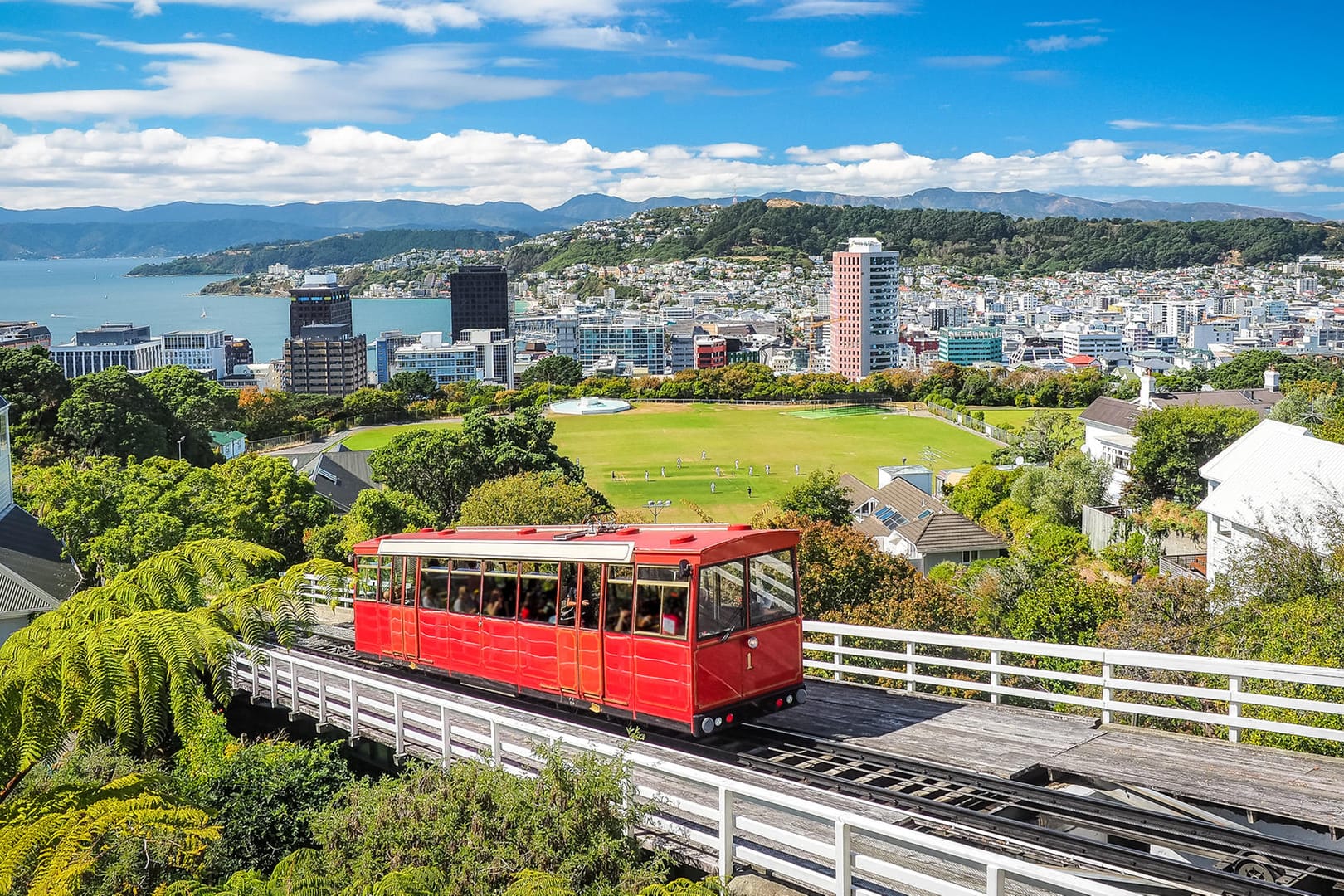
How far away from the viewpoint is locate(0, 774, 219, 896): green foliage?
680 cm

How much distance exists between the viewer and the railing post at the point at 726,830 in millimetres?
7996

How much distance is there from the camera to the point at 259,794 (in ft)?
38.3

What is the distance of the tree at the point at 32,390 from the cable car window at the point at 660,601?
52.3 meters

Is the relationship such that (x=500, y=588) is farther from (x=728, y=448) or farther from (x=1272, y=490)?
(x=728, y=448)

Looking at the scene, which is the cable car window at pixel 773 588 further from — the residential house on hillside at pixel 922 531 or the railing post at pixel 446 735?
the residential house on hillside at pixel 922 531

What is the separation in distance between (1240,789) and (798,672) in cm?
416

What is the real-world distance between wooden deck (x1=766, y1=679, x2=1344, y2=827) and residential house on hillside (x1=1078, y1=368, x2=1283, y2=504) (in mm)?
41682

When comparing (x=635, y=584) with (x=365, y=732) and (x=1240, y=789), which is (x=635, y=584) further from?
(x=1240, y=789)

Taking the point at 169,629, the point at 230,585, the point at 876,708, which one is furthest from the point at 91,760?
the point at 876,708

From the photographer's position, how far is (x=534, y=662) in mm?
12602

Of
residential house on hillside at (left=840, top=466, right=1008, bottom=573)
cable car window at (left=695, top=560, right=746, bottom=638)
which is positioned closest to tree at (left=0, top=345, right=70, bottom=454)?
residential house on hillside at (left=840, top=466, right=1008, bottom=573)

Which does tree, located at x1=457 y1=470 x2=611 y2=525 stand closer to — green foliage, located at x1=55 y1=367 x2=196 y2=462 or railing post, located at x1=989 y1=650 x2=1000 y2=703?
railing post, located at x1=989 y1=650 x2=1000 y2=703

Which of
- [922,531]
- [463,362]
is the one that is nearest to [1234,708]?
[922,531]

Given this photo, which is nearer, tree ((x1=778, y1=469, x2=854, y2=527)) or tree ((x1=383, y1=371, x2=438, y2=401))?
tree ((x1=778, y1=469, x2=854, y2=527))
